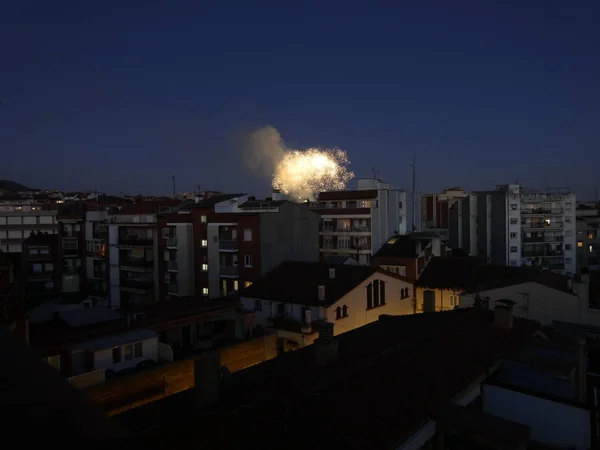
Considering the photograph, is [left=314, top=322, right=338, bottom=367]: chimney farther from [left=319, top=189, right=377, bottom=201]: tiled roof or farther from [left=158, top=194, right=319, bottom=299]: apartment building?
[left=319, top=189, right=377, bottom=201]: tiled roof

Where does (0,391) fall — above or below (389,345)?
above

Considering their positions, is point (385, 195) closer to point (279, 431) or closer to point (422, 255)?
point (422, 255)

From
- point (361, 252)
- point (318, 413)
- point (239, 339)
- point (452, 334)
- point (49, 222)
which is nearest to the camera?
point (318, 413)

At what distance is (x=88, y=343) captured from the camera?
67.1 ft

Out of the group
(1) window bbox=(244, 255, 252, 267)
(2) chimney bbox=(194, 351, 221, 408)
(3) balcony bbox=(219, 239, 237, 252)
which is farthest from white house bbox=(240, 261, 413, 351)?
(2) chimney bbox=(194, 351, 221, 408)

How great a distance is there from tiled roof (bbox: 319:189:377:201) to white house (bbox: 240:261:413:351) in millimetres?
18515

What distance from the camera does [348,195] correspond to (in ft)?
174

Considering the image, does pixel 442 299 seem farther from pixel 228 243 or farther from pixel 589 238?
pixel 589 238

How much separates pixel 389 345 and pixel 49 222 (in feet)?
217

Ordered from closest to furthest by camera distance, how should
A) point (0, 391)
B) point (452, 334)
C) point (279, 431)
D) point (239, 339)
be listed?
point (0, 391)
point (279, 431)
point (452, 334)
point (239, 339)

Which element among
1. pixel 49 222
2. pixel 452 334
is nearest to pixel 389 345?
pixel 452 334

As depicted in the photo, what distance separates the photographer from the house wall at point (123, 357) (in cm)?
1994

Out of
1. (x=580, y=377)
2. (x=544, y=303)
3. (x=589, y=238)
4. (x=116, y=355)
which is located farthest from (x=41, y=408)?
(x=589, y=238)

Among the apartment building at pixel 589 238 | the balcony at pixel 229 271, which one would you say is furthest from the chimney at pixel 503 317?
the apartment building at pixel 589 238
